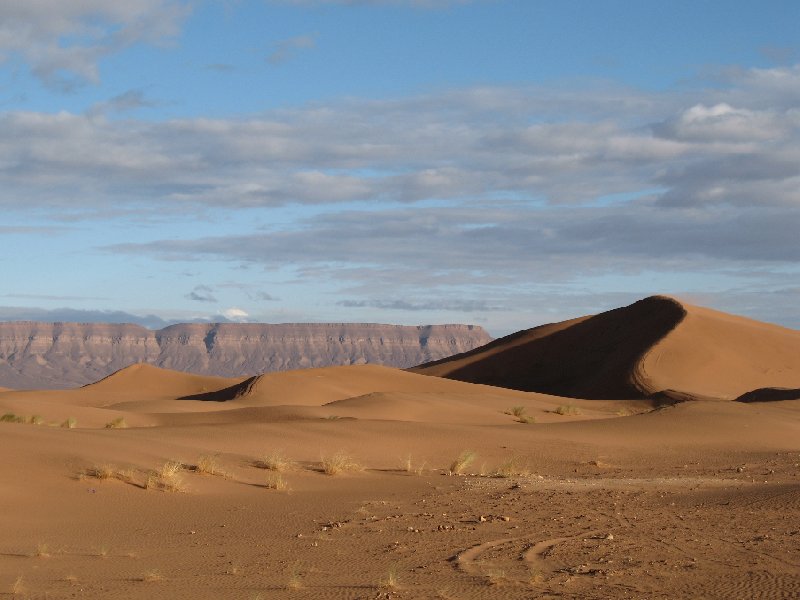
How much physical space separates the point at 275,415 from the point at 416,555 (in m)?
21.4

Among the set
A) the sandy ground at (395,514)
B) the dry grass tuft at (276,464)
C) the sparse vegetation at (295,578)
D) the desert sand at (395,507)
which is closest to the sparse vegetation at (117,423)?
the desert sand at (395,507)

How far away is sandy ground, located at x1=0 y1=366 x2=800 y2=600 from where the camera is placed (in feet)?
31.7

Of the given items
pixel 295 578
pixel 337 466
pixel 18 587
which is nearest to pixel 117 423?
pixel 337 466

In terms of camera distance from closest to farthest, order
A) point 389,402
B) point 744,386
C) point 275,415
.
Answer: point 275,415 → point 389,402 → point 744,386

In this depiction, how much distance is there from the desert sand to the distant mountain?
87.1 feet

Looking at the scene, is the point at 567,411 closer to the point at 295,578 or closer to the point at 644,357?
the point at 644,357

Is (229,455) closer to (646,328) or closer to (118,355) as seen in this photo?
(646,328)

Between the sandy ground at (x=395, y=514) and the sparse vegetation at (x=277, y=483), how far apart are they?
0.49 feet

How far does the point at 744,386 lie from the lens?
6072cm

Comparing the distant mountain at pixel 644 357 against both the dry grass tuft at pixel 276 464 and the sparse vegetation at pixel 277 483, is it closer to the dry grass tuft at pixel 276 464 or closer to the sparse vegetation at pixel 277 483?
the dry grass tuft at pixel 276 464

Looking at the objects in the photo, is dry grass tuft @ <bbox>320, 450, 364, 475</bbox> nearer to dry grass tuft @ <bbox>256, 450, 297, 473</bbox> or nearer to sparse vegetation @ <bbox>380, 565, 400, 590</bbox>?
dry grass tuft @ <bbox>256, 450, 297, 473</bbox>

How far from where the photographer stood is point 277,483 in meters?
16.6

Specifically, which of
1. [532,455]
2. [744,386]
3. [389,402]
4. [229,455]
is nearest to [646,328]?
[744,386]

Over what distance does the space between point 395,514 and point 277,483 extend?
3152mm
